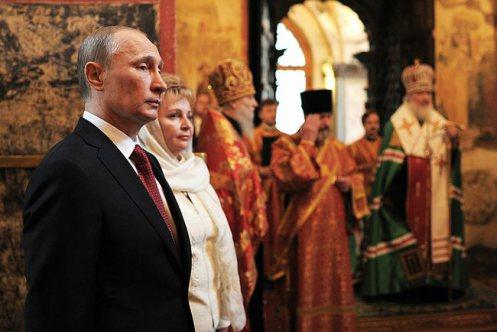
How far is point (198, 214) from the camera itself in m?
2.85

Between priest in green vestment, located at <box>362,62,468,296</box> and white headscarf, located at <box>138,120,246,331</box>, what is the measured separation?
439cm

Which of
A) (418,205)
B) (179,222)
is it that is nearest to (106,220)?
(179,222)

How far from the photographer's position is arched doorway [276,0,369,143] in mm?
17062

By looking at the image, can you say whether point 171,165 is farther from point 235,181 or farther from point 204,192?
point 235,181

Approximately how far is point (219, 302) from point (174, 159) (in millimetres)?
619

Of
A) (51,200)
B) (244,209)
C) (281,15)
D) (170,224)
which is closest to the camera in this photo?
(51,200)

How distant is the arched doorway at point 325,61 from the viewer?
17.1 m

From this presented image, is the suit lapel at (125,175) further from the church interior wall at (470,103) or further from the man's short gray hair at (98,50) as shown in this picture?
the church interior wall at (470,103)

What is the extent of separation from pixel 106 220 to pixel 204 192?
124 centimetres

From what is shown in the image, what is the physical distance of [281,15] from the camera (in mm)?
13641

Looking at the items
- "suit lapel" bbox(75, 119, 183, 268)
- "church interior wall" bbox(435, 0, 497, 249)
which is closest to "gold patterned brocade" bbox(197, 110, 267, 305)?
"suit lapel" bbox(75, 119, 183, 268)

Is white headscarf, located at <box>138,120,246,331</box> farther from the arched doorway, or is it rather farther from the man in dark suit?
the arched doorway

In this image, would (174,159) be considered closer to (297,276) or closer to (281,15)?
(297,276)

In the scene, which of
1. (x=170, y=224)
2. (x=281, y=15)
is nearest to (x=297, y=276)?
(x=170, y=224)
